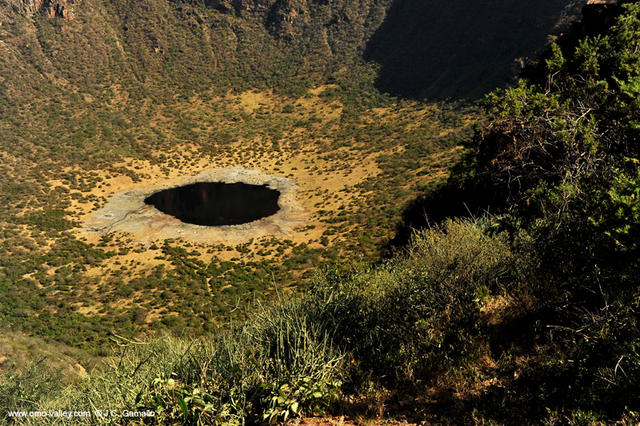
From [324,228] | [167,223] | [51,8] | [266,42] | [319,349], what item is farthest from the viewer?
[266,42]

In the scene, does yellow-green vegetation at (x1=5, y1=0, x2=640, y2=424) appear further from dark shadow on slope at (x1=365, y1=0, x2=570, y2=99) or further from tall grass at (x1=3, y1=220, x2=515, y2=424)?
dark shadow on slope at (x1=365, y1=0, x2=570, y2=99)

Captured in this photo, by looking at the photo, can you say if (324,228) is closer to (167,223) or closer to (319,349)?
(167,223)

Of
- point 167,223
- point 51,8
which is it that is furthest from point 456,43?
point 51,8

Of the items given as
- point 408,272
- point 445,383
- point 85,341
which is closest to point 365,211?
point 85,341

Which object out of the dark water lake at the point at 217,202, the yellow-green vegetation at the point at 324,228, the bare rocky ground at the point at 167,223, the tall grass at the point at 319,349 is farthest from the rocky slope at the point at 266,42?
the tall grass at the point at 319,349

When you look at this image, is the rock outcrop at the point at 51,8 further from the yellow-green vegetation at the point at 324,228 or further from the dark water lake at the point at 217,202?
the dark water lake at the point at 217,202

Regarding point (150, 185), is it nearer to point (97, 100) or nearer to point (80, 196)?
point (80, 196)

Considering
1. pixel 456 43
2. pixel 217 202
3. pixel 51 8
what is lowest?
pixel 217 202
